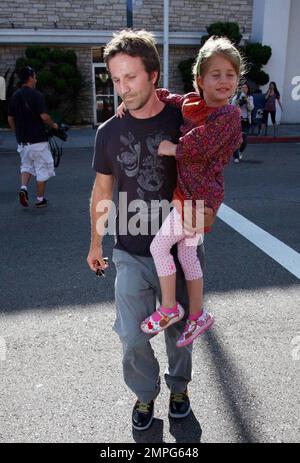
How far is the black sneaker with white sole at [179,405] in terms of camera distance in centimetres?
250

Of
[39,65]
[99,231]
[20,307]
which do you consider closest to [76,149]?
[39,65]

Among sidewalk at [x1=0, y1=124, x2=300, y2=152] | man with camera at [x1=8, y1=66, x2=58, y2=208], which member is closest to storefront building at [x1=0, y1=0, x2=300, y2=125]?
sidewalk at [x1=0, y1=124, x2=300, y2=152]

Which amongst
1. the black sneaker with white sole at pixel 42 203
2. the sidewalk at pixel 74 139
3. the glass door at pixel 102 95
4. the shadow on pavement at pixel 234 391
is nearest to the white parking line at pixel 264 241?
the shadow on pavement at pixel 234 391

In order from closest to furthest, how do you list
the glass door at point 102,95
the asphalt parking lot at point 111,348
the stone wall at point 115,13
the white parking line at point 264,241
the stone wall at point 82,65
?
the asphalt parking lot at point 111,348, the white parking line at point 264,241, the stone wall at point 115,13, the stone wall at point 82,65, the glass door at point 102,95

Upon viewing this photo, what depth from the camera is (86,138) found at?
48.3 feet

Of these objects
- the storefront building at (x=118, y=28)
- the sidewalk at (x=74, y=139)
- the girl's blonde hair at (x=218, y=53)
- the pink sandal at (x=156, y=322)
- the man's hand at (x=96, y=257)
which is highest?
the storefront building at (x=118, y=28)

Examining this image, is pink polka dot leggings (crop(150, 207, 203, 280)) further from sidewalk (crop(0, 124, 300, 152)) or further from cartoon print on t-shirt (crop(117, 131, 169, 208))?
sidewalk (crop(0, 124, 300, 152))

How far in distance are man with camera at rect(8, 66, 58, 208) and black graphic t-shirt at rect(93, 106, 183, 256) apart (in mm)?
4279

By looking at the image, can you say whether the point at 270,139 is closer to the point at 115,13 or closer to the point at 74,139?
the point at 74,139

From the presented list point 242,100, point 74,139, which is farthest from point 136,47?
point 74,139

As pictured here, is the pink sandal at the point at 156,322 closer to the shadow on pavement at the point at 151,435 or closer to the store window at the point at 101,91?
the shadow on pavement at the point at 151,435

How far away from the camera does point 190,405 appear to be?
2.59 m

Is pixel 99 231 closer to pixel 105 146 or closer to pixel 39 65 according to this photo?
pixel 105 146

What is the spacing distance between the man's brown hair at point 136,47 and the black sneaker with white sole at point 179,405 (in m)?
1.77
